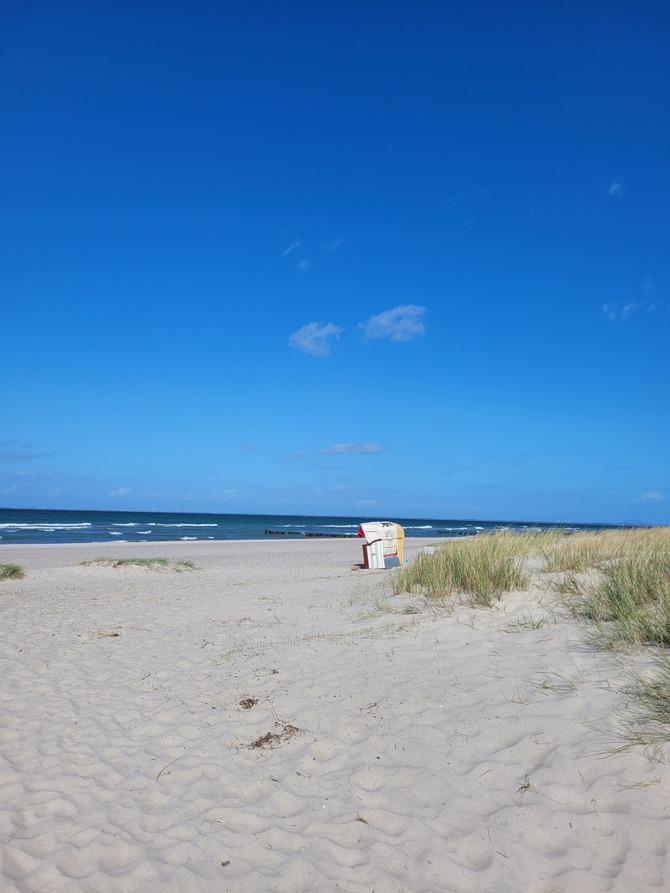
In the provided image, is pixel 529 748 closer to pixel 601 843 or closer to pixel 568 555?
pixel 601 843

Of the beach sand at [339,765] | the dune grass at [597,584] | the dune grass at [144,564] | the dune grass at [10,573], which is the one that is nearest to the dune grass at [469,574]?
the dune grass at [597,584]

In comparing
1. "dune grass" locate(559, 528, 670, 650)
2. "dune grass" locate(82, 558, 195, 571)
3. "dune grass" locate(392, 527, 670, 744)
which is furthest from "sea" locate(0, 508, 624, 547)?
"dune grass" locate(82, 558, 195, 571)

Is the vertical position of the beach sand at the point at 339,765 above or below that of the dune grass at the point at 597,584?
below

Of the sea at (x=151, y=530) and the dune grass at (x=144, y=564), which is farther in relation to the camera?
the sea at (x=151, y=530)

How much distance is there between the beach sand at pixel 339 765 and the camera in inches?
123

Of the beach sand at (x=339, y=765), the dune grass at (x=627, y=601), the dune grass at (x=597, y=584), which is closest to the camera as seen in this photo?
the beach sand at (x=339, y=765)

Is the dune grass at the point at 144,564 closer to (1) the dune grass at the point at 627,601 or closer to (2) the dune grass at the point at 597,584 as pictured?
(2) the dune grass at the point at 597,584

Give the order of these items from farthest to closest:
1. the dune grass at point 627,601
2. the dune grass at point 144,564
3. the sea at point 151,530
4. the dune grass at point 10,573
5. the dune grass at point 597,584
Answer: the sea at point 151,530
the dune grass at point 144,564
the dune grass at point 10,573
the dune grass at point 627,601
the dune grass at point 597,584

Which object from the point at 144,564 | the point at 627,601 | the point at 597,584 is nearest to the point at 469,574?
the point at 597,584

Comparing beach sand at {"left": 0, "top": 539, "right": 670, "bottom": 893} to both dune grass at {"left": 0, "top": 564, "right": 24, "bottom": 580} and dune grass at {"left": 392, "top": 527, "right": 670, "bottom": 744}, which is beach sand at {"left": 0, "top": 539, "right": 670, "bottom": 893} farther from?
dune grass at {"left": 0, "top": 564, "right": 24, "bottom": 580}

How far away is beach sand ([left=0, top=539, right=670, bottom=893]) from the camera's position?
3.12 m

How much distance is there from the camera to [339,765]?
4.15m

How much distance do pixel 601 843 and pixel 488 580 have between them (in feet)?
15.6

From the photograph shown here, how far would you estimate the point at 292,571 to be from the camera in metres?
16.7
